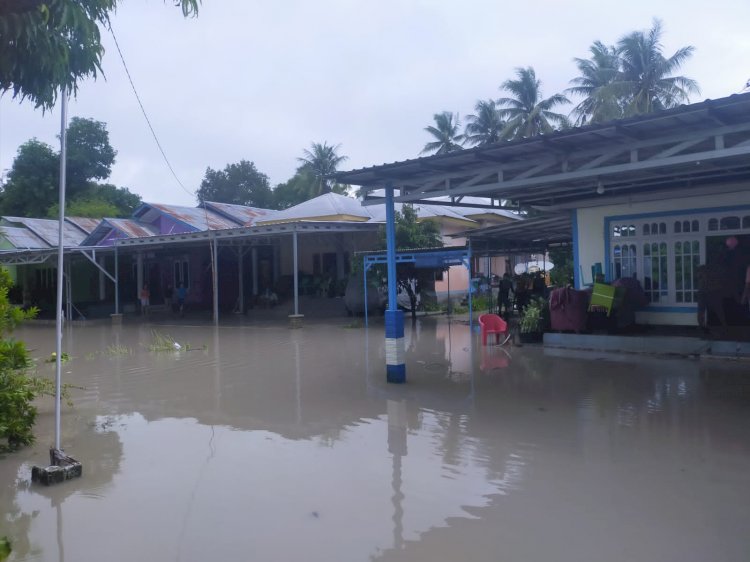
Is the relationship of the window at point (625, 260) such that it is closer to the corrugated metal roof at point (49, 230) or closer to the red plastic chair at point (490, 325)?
the red plastic chair at point (490, 325)

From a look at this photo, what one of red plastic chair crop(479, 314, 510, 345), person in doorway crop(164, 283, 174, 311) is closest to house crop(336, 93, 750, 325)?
red plastic chair crop(479, 314, 510, 345)

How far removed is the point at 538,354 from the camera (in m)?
13.3

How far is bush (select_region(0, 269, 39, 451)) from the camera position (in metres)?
7.21

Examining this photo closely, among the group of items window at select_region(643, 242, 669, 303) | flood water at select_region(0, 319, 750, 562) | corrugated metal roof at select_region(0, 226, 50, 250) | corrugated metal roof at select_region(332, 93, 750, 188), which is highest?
corrugated metal roof at select_region(0, 226, 50, 250)

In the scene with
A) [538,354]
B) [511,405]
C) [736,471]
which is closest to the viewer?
[736,471]

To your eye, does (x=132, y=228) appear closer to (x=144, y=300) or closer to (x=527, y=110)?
(x=144, y=300)

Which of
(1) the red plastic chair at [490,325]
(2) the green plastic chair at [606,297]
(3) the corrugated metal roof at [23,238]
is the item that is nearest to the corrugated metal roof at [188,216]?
(3) the corrugated metal roof at [23,238]

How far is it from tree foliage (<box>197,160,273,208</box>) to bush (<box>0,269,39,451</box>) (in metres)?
51.7

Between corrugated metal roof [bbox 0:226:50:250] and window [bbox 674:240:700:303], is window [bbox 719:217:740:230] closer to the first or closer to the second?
window [bbox 674:240:700:303]

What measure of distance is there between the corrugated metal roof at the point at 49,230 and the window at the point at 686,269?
84.7 ft

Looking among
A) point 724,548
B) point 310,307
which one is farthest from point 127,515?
point 310,307

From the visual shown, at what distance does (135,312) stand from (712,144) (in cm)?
2657

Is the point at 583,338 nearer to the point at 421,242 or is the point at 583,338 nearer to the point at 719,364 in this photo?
the point at 719,364

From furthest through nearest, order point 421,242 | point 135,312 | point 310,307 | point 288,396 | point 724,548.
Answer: point 135,312 < point 310,307 < point 421,242 < point 288,396 < point 724,548
